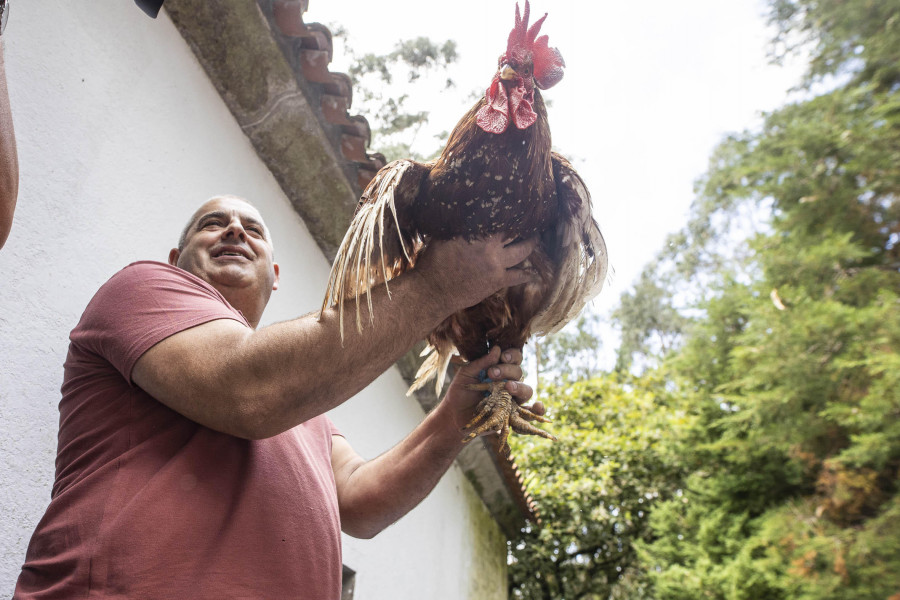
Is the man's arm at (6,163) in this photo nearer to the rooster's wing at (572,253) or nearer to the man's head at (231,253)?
the man's head at (231,253)

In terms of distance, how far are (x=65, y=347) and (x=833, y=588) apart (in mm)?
6105

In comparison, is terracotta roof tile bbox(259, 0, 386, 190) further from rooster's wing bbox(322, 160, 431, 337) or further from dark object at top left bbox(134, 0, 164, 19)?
rooster's wing bbox(322, 160, 431, 337)

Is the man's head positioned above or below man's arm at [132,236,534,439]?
above

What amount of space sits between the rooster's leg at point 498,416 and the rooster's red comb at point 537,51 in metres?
0.80

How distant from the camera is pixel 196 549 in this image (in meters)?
1.15

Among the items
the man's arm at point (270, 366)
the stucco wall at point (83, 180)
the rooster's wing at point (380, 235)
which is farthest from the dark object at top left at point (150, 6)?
the man's arm at point (270, 366)

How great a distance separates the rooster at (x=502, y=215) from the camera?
1.51 metres

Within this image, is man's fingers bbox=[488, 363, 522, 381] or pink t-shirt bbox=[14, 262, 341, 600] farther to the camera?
man's fingers bbox=[488, 363, 522, 381]

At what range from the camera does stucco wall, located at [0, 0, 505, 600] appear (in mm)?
1682

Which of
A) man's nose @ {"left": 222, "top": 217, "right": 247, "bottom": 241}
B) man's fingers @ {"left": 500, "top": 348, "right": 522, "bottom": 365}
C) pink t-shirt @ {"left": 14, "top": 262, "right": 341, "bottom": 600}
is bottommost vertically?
pink t-shirt @ {"left": 14, "top": 262, "right": 341, "bottom": 600}

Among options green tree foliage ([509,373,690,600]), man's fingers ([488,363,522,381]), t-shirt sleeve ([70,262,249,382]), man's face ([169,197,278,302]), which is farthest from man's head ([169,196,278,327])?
green tree foliage ([509,373,690,600])

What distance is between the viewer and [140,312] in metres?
1.26

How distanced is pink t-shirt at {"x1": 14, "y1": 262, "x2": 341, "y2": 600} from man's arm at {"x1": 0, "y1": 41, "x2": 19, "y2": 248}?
0.94 ft

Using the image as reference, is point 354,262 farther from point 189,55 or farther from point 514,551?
point 514,551
